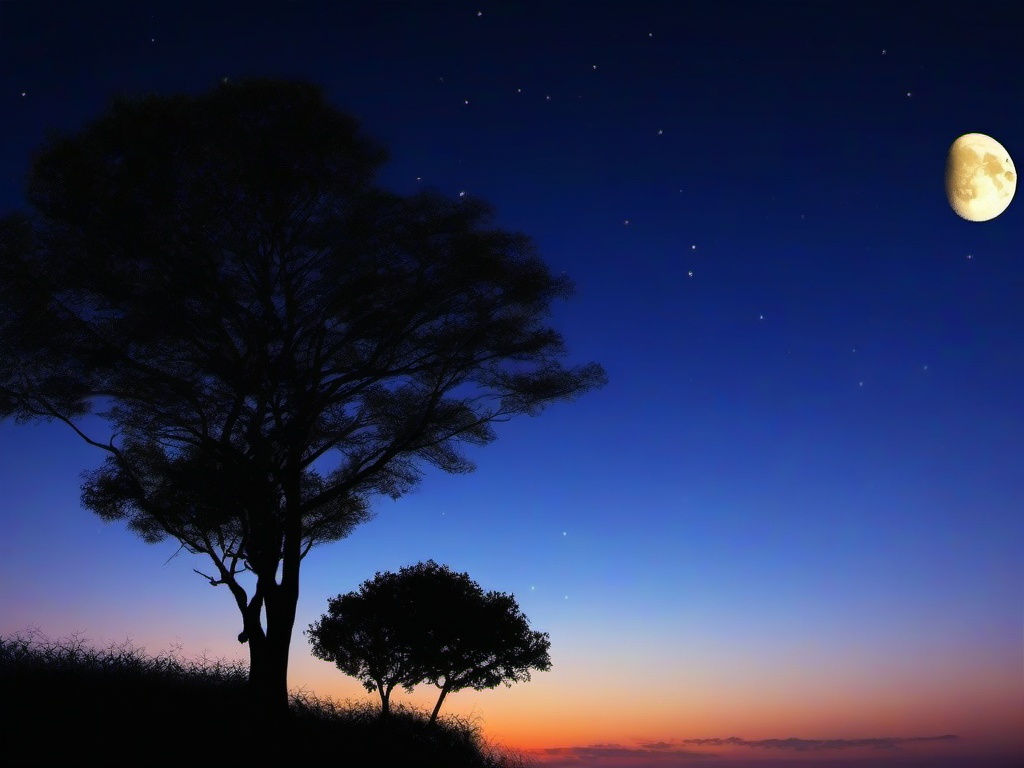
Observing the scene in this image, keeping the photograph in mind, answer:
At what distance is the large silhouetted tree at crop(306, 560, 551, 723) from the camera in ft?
72.0

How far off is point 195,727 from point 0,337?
8305 millimetres

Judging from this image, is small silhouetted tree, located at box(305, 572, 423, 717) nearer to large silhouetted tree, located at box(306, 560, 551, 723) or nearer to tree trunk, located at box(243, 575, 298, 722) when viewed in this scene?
large silhouetted tree, located at box(306, 560, 551, 723)

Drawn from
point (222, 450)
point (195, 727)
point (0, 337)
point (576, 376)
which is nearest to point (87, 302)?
point (0, 337)

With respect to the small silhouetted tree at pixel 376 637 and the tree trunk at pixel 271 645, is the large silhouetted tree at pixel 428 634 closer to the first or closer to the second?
the small silhouetted tree at pixel 376 637

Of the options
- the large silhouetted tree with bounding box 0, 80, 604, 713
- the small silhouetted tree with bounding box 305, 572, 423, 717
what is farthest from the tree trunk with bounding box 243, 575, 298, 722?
the small silhouetted tree with bounding box 305, 572, 423, 717

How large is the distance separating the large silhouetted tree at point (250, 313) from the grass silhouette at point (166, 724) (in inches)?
47.3

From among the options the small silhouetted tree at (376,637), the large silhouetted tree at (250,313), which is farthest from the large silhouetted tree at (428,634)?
the large silhouetted tree at (250,313)

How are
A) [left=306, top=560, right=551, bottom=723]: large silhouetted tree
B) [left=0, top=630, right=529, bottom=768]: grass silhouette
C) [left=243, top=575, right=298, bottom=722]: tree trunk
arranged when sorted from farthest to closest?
[left=306, top=560, right=551, bottom=723]: large silhouetted tree < [left=243, top=575, right=298, bottom=722]: tree trunk < [left=0, top=630, right=529, bottom=768]: grass silhouette

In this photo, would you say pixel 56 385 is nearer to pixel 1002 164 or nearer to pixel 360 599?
pixel 360 599

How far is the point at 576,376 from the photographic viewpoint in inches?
741

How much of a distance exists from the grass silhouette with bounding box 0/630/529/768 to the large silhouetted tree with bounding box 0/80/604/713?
3.94 feet

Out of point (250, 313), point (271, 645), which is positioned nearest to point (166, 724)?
point (271, 645)

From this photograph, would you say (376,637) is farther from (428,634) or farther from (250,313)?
(250,313)

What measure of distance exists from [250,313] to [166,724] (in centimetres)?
761
